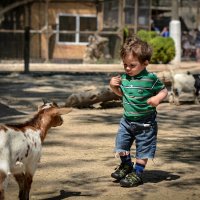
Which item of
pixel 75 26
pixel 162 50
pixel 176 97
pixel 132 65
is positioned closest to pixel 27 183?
pixel 132 65

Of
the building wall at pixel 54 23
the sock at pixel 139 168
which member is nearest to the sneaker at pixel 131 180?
the sock at pixel 139 168

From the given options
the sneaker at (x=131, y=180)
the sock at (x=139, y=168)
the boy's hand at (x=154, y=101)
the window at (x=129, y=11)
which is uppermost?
the window at (x=129, y=11)

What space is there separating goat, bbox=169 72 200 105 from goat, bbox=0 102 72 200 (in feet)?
26.0

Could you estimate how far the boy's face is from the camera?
548 cm

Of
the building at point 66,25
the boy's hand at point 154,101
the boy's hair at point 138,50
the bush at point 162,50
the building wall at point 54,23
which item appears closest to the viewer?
the boy's hand at point 154,101

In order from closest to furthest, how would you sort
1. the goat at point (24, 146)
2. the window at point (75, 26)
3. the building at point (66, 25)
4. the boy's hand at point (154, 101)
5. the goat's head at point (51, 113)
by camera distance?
the goat at point (24, 146), the goat's head at point (51, 113), the boy's hand at point (154, 101), the building at point (66, 25), the window at point (75, 26)

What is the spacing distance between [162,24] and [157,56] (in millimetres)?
10570

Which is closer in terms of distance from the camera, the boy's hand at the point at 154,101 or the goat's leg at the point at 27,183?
the goat's leg at the point at 27,183

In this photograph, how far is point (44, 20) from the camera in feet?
98.7

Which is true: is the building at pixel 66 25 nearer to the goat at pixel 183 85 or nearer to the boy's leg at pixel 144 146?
the goat at pixel 183 85

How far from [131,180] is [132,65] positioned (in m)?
1.02

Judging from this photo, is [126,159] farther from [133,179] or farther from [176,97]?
[176,97]

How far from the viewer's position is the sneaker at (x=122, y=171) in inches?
221

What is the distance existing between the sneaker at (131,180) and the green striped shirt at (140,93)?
20.1 inches
